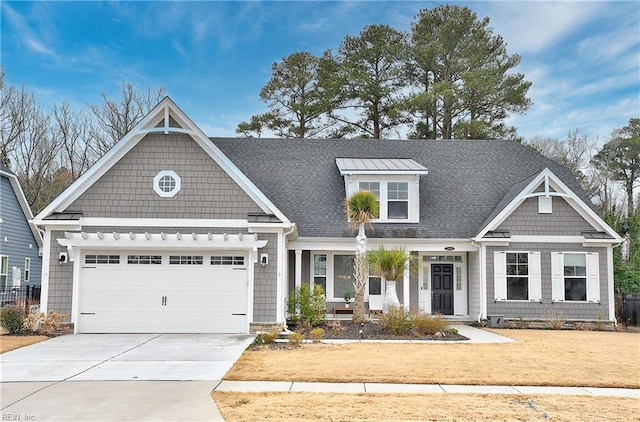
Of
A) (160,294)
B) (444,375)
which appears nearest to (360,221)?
(160,294)

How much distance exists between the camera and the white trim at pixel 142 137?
1606cm

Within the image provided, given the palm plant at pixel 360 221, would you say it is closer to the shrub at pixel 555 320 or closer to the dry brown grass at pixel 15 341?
the shrub at pixel 555 320

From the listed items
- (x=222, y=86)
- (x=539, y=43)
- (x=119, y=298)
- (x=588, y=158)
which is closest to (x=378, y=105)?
(x=539, y=43)

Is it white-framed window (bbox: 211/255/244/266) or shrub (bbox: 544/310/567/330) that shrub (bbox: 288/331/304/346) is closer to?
white-framed window (bbox: 211/255/244/266)

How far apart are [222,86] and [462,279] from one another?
1305cm

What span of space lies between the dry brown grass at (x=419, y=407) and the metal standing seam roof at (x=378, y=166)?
1237 centimetres

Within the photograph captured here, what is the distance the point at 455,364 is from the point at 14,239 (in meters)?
21.4

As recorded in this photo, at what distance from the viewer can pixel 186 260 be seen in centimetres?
1614

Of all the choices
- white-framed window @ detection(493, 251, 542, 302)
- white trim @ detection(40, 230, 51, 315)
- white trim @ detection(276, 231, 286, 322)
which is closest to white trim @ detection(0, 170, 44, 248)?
white trim @ detection(40, 230, 51, 315)

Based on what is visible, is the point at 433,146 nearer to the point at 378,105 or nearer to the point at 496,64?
the point at 378,105

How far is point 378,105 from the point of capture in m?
35.4

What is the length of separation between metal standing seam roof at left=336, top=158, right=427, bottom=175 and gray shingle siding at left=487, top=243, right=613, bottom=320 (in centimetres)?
383

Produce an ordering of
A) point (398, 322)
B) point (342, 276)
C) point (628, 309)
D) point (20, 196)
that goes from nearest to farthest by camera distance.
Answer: point (398, 322) → point (628, 309) → point (342, 276) → point (20, 196)

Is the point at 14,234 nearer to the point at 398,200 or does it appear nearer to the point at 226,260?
the point at 226,260
